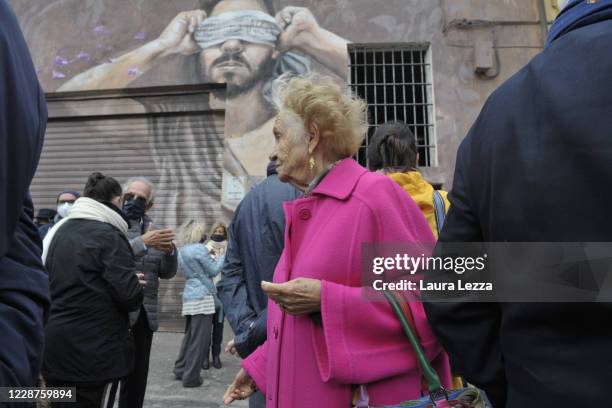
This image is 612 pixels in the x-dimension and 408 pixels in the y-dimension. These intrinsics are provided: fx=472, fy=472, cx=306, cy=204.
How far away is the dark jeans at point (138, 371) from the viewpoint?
154 inches

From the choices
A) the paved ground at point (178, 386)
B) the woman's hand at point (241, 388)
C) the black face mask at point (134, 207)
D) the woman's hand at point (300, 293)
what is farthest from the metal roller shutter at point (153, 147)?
the woman's hand at point (300, 293)

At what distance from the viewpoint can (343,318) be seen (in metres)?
1.64

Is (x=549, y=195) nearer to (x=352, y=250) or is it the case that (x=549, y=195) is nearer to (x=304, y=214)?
(x=352, y=250)

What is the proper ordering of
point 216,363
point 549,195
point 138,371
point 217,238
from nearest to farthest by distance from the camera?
point 549,195, point 138,371, point 216,363, point 217,238

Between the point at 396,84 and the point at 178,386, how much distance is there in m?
6.36

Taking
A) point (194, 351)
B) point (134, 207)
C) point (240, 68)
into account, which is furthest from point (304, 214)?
point (240, 68)

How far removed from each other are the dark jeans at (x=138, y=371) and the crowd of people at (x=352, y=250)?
0.47 metres

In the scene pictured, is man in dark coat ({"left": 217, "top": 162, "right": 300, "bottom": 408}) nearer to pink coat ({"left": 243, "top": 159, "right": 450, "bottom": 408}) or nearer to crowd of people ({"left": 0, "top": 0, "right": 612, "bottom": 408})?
crowd of people ({"left": 0, "top": 0, "right": 612, "bottom": 408})

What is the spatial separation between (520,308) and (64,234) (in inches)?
A: 118

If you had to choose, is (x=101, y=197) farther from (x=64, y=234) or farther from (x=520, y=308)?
(x=520, y=308)

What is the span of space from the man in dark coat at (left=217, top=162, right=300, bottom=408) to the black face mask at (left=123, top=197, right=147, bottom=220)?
191 cm

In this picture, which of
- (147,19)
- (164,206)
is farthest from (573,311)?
(147,19)

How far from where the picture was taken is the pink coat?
64.2 inches

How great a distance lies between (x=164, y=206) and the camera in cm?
898
